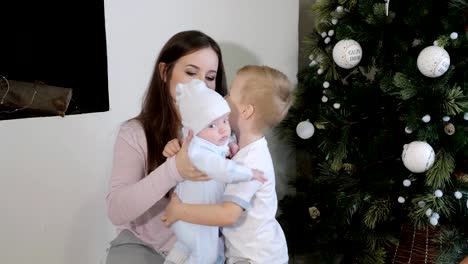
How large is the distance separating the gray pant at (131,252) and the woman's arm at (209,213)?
0.75 feet

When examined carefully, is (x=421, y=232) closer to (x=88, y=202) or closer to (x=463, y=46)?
(x=463, y=46)

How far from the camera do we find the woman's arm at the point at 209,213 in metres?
0.96

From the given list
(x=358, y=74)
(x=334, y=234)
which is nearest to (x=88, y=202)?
(x=334, y=234)

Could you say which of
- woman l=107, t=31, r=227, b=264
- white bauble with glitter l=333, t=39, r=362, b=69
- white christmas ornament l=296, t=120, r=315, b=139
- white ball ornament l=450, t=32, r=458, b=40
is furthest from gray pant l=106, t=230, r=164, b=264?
white ball ornament l=450, t=32, r=458, b=40

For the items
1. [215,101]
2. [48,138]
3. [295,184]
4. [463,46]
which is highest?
[463,46]

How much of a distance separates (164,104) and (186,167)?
0.32 meters

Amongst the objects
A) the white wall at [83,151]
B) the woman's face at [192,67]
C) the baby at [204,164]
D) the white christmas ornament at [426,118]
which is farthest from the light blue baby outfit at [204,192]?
the white christmas ornament at [426,118]

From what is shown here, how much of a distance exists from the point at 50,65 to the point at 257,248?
3.12 feet

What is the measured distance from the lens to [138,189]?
3.26 ft

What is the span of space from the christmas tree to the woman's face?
2.03ft

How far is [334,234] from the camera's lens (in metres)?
1.70

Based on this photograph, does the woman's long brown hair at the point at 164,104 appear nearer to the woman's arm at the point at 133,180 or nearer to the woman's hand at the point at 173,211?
the woman's arm at the point at 133,180

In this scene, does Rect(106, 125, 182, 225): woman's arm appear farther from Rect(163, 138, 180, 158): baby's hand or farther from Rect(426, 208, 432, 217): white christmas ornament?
Rect(426, 208, 432, 217): white christmas ornament

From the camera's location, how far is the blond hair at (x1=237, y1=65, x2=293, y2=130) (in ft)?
3.49
